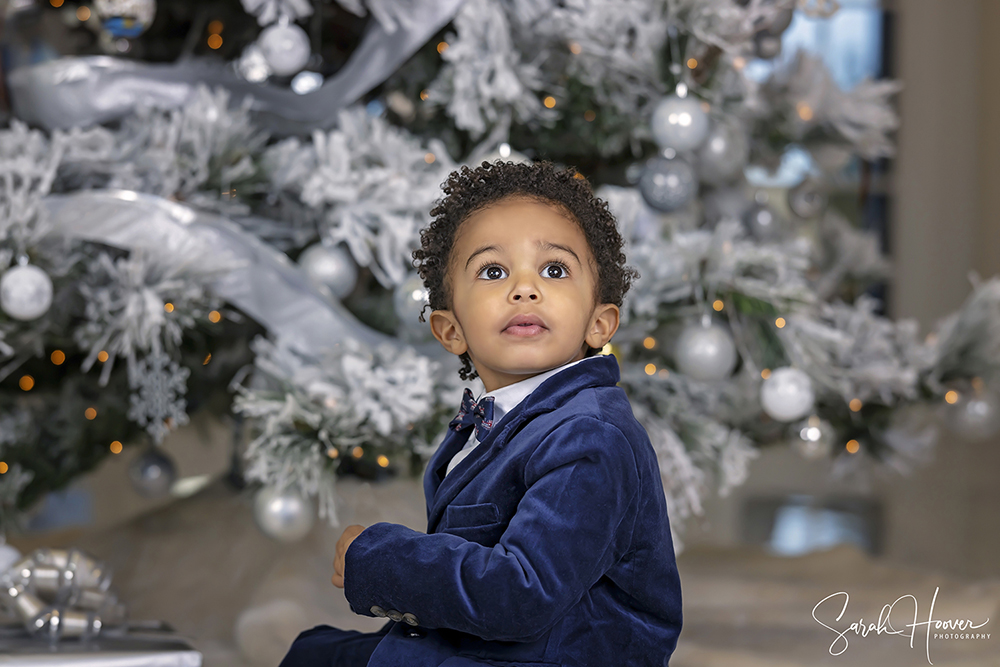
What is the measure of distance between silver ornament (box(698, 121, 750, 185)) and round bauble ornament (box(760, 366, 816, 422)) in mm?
347

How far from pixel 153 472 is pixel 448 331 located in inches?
32.2

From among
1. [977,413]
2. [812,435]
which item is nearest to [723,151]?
[812,435]

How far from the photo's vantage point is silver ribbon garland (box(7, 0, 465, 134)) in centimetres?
120

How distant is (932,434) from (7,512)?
133 cm

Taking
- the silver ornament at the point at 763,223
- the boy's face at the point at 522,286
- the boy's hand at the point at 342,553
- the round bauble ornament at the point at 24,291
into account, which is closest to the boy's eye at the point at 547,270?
the boy's face at the point at 522,286

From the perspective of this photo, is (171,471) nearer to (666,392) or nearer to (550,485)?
(666,392)

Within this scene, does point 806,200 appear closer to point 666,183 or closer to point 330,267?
point 666,183

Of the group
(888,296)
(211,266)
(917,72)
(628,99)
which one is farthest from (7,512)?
(917,72)

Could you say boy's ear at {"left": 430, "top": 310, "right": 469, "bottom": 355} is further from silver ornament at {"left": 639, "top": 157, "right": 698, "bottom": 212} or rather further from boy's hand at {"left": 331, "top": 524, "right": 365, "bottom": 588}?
silver ornament at {"left": 639, "top": 157, "right": 698, "bottom": 212}

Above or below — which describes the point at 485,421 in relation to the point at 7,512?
above

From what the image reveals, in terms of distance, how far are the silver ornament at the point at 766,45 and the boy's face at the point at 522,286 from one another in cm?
78

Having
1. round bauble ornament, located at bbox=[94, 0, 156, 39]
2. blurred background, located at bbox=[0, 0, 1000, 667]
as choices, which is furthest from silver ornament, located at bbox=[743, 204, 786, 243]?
round bauble ornament, located at bbox=[94, 0, 156, 39]

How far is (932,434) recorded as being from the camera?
1436 millimetres

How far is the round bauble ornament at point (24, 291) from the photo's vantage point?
3.38 ft
